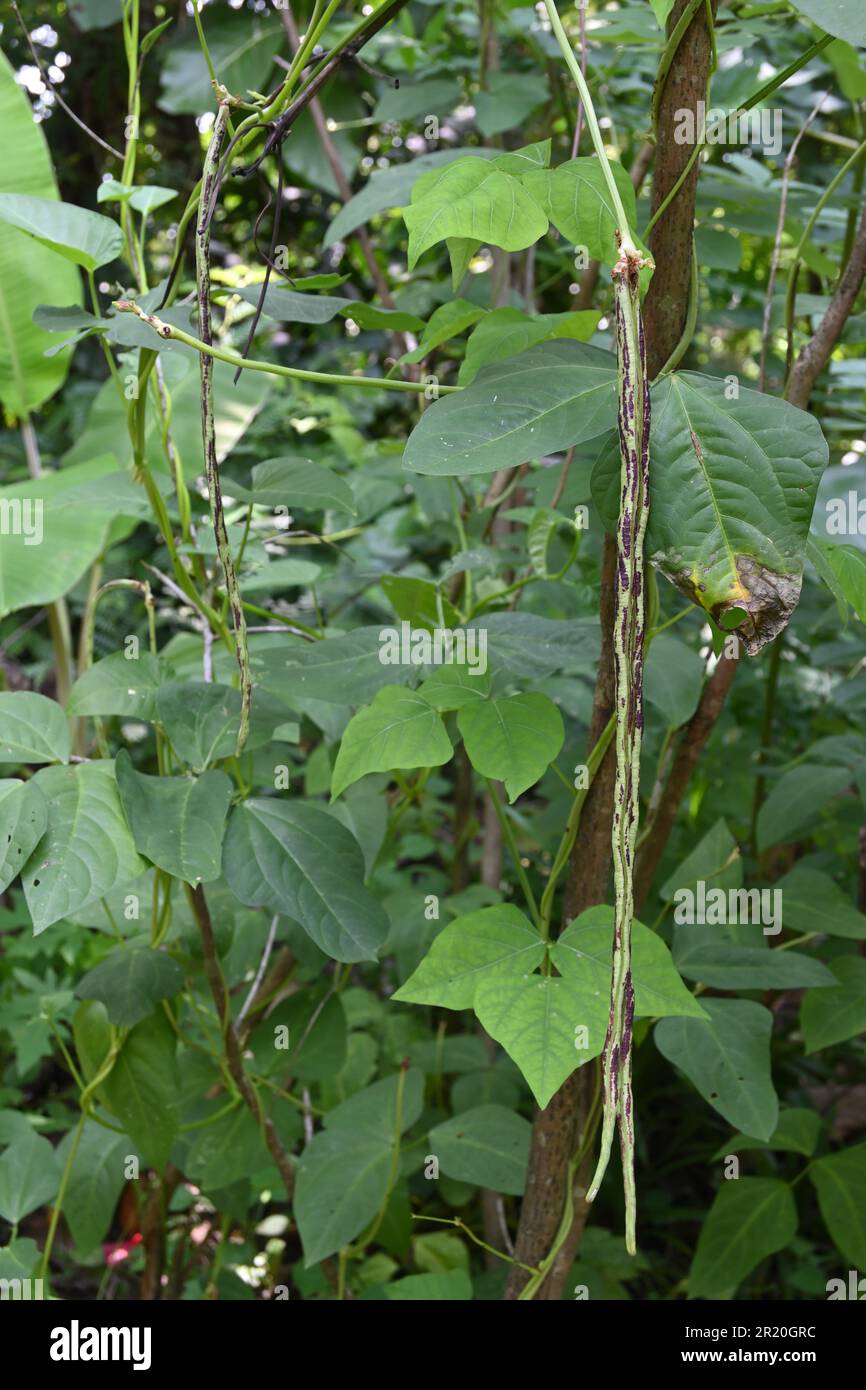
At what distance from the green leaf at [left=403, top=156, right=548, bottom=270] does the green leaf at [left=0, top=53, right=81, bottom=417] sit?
968mm

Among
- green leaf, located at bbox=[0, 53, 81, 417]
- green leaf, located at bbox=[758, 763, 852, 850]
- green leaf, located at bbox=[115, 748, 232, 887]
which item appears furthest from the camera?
green leaf, located at bbox=[0, 53, 81, 417]

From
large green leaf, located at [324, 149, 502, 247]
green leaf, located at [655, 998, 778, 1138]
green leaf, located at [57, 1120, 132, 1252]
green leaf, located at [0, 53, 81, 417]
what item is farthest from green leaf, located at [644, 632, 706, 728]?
green leaf, located at [0, 53, 81, 417]

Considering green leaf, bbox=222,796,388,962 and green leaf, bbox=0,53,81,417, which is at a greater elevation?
green leaf, bbox=0,53,81,417

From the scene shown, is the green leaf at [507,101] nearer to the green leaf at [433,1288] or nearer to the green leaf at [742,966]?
the green leaf at [742,966]

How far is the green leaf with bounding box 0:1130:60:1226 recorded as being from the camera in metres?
0.87

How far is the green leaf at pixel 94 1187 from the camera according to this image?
950 millimetres

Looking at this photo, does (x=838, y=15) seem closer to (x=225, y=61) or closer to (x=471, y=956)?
(x=471, y=956)

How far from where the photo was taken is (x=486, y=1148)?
90cm

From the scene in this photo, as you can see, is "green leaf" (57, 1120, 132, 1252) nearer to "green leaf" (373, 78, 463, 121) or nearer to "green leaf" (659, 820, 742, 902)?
"green leaf" (659, 820, 742, 902)

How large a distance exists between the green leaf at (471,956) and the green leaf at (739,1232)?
0.43m

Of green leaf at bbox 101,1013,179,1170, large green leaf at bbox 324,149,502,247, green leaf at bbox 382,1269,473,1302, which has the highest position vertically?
large green leaf at bbox 324,149,502,247

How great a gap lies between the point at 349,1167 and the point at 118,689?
0.43 m
